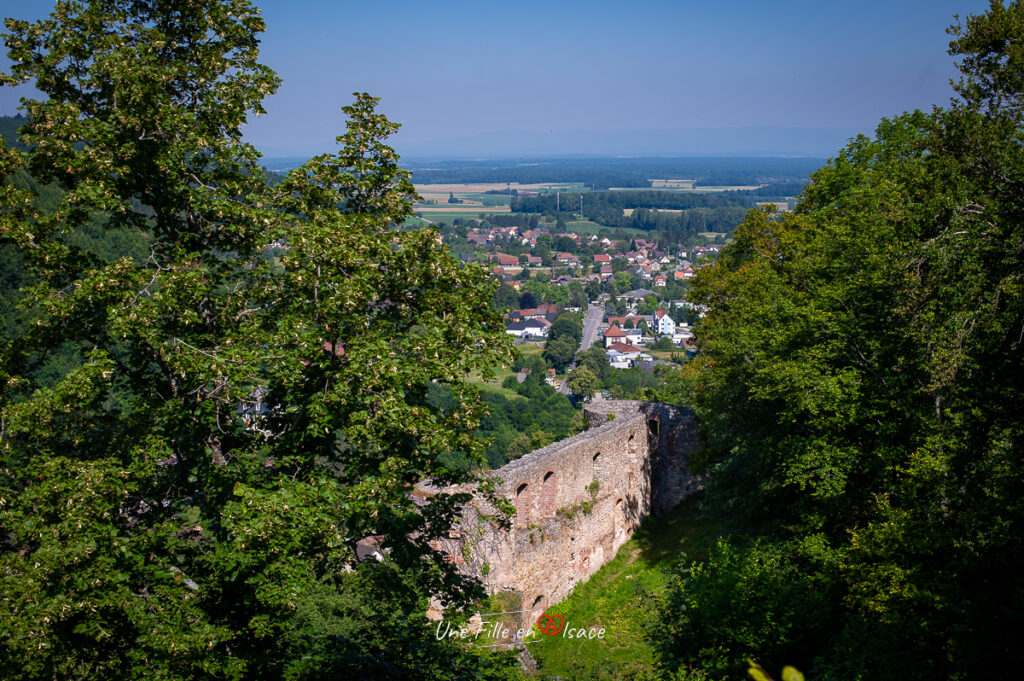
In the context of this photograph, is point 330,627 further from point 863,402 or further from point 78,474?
point 863,402

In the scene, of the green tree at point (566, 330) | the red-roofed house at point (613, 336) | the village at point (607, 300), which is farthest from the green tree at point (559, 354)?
the red-roofed house at point (613, 336)

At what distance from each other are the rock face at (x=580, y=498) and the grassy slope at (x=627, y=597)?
412 millimetres

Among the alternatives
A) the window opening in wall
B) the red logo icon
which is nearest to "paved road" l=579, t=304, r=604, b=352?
the window opening in wall

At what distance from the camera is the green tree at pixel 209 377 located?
24.4 ft

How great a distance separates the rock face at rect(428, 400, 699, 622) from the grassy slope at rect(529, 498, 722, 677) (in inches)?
16.2

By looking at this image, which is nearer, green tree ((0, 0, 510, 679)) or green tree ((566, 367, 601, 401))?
green tree ((0, 0, 510, 679))

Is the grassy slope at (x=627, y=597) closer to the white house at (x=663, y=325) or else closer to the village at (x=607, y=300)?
the village at (x=607, y=300)

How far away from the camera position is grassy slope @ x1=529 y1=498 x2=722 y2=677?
15492 millimetres

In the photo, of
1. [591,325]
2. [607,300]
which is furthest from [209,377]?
[607,300]

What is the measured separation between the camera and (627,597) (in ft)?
61.3

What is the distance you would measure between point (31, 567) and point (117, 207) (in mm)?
4274

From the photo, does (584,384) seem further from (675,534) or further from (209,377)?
(209,377)

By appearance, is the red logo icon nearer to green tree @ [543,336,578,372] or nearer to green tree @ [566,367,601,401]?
green tree @ [566,367,601,401]

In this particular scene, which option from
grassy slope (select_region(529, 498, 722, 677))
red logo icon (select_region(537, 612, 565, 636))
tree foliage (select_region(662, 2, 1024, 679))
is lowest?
red logo icon (select_region(537, 612, 565, 636))
